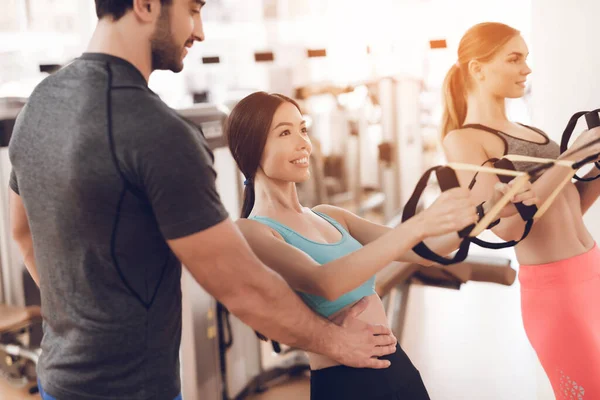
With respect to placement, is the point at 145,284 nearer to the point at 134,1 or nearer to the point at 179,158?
the point at 179,158

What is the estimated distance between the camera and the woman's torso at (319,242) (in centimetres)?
119

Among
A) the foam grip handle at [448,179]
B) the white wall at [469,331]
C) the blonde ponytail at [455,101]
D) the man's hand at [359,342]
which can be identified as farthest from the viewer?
A: the white wall at [469,331]

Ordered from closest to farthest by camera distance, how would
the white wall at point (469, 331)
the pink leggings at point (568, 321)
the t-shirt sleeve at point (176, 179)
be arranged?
the t-shirt sleeve at point (176, 179) → the pink leggings at point (568, 321) → the white wall at point (469, 331)

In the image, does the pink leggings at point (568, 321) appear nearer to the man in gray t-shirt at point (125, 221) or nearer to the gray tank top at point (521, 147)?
the gray tank top at point (521, 147)

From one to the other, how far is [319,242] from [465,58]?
71 cm

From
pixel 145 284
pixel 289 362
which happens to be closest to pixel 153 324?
pixel 145 284

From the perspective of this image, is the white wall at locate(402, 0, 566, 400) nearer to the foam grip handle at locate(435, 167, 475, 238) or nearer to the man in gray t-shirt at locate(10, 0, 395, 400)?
the foam grip handle at locate(435, 167, 475, 238)

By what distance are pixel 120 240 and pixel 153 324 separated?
16 centimetres

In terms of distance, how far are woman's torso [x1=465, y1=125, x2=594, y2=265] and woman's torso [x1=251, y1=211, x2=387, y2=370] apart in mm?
542

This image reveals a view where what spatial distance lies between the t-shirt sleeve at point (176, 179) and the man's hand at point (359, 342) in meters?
0.37

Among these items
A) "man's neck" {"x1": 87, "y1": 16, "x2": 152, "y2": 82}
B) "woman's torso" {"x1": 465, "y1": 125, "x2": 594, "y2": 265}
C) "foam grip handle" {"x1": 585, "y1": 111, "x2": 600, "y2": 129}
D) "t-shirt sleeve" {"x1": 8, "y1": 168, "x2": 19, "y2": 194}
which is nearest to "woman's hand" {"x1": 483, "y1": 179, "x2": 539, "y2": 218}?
"woman's torso" {"x1": 465, "y1": 125, "x2": 594, "y2": 265}

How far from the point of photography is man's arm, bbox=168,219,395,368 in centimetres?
96

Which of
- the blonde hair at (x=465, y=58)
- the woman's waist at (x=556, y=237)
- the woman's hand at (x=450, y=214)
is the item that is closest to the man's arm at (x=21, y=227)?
the woman's hand at (x=450, y=214)

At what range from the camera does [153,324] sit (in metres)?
1.02
